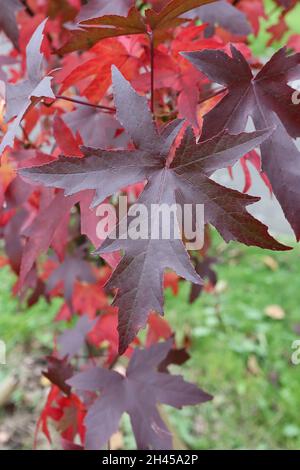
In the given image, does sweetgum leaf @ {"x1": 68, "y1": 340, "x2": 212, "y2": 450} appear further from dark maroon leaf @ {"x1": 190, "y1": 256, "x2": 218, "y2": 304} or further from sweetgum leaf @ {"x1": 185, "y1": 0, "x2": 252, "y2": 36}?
sweetgum leaf @ {"x1": 185, "y1": 0, "x2": 252, "y2": 36}

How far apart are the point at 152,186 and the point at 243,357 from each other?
2.00 meters

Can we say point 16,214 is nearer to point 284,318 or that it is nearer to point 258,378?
point 258,378

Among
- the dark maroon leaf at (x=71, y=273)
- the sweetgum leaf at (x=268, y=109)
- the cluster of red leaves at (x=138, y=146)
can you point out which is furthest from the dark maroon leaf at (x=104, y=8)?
the dark maroon leaf at (x=71, y=273)

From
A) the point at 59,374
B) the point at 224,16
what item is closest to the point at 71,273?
the point at 59,374

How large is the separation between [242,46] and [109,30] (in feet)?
1.01

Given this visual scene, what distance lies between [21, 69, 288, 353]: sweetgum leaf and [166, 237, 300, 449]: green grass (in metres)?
1.62

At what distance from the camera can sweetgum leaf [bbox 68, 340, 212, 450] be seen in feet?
3.70

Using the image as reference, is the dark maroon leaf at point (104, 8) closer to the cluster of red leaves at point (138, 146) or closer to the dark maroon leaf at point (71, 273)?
the cluster of red leaves at point (138, 146)

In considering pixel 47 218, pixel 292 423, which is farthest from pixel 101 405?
pixel 292 423

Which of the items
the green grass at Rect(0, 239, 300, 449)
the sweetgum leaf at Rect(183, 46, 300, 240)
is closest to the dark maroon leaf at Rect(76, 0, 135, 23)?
the sweetgum leaf at Rect(183, 46, 300, 240)

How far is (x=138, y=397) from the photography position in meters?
1.18

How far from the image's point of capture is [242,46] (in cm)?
97

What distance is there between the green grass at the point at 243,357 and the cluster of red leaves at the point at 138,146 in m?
0.99

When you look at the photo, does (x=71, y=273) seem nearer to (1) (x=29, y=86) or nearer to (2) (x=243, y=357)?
(1) (x=29, y=86)
